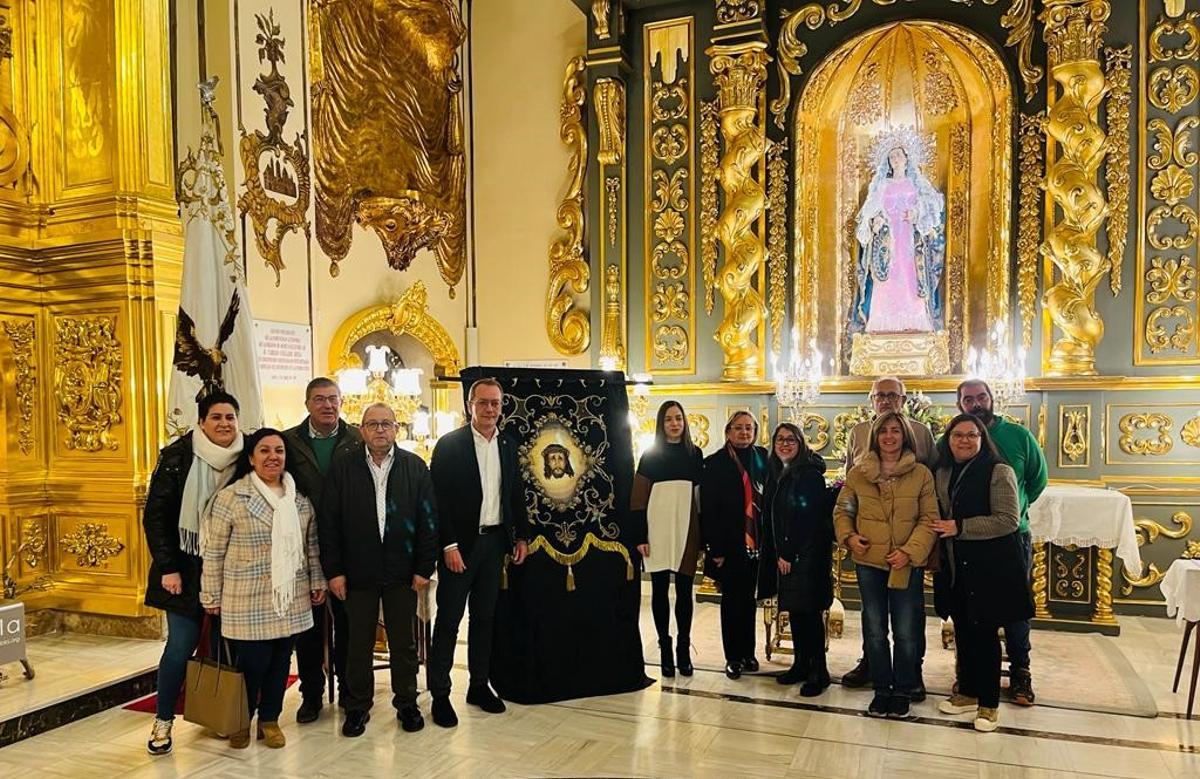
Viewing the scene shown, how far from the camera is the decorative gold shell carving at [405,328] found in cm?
667

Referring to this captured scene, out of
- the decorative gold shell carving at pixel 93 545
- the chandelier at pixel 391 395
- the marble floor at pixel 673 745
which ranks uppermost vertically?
the chandelier at pixel 391 395

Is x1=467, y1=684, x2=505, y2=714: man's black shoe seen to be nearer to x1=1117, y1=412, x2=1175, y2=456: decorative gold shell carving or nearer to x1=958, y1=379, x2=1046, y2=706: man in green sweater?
x1=958, y1=379, x2=1046, y2=706: man in green sweater

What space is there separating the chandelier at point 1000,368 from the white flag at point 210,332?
4630 mm

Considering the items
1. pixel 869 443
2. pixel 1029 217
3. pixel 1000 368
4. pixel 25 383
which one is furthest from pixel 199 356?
pixel 1029 217

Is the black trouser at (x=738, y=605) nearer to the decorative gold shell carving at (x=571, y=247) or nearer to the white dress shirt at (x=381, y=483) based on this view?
the white dress shirt at (x=381, y=483)

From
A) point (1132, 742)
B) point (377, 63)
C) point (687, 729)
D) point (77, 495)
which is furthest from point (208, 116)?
point (1132, 742)

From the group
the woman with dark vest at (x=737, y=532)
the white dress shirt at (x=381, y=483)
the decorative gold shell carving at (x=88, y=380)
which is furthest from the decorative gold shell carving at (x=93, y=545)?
the woman with dark vest at (x=737, y=532)

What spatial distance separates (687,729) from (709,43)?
555 centimetres

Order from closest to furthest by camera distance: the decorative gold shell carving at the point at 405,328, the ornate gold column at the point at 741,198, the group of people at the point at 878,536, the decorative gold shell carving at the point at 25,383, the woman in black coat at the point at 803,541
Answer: the group of people at the point at 878,536 → the woman in black coat at the point at 803,541 → the decorative gold shell carving at the point at 25,383 → the decorative gold shell carving at the point at 405,328 → the ornate gold column at the point at 741,198

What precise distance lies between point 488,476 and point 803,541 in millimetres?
1563

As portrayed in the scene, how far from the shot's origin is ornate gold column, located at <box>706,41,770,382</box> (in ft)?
22.8

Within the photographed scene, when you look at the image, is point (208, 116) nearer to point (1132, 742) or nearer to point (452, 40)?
point (452, 40)

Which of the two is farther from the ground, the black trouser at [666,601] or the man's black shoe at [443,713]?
the black trouser at [666,601]

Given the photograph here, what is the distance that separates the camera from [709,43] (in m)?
7.20
